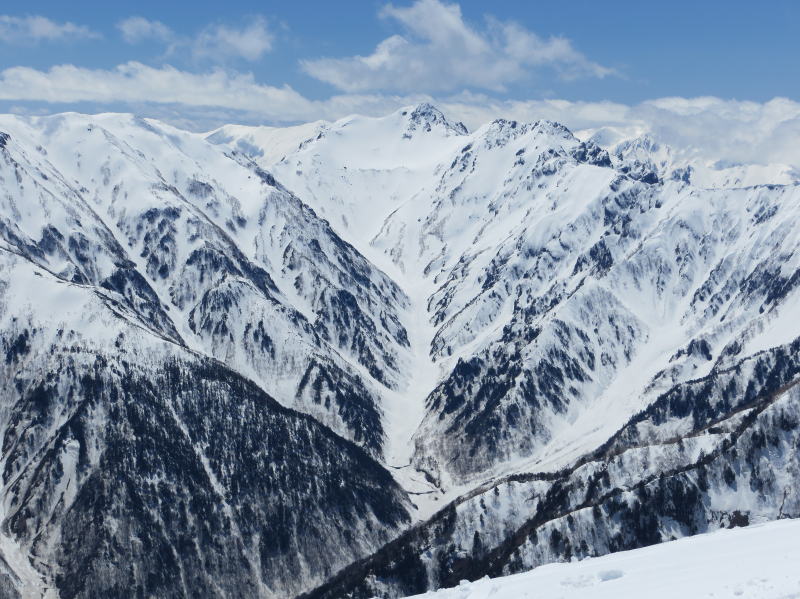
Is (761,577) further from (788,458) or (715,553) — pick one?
(788,458)

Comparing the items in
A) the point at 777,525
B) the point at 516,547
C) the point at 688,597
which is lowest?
the point at 688,597

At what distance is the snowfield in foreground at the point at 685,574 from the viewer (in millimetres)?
60250

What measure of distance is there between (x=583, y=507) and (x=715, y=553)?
127909 mm

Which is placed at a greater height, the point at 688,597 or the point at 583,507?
the point at 583,507

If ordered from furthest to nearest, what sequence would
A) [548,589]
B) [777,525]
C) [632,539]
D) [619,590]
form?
[632,539], [777,525], [548,589], [619,590]

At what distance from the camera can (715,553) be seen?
75.4m

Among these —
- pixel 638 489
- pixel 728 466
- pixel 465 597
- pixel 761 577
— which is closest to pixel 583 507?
pixel 638 489

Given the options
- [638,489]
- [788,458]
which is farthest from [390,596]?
[788,458]

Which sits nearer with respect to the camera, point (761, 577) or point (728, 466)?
point (761, 577)

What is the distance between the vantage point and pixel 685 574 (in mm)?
67000

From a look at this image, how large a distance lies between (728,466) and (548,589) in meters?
141

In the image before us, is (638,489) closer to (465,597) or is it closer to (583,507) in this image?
(583,507)

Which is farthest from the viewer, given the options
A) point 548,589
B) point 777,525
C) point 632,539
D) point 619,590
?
point 632,539

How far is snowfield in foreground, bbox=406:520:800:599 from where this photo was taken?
6025 cm
